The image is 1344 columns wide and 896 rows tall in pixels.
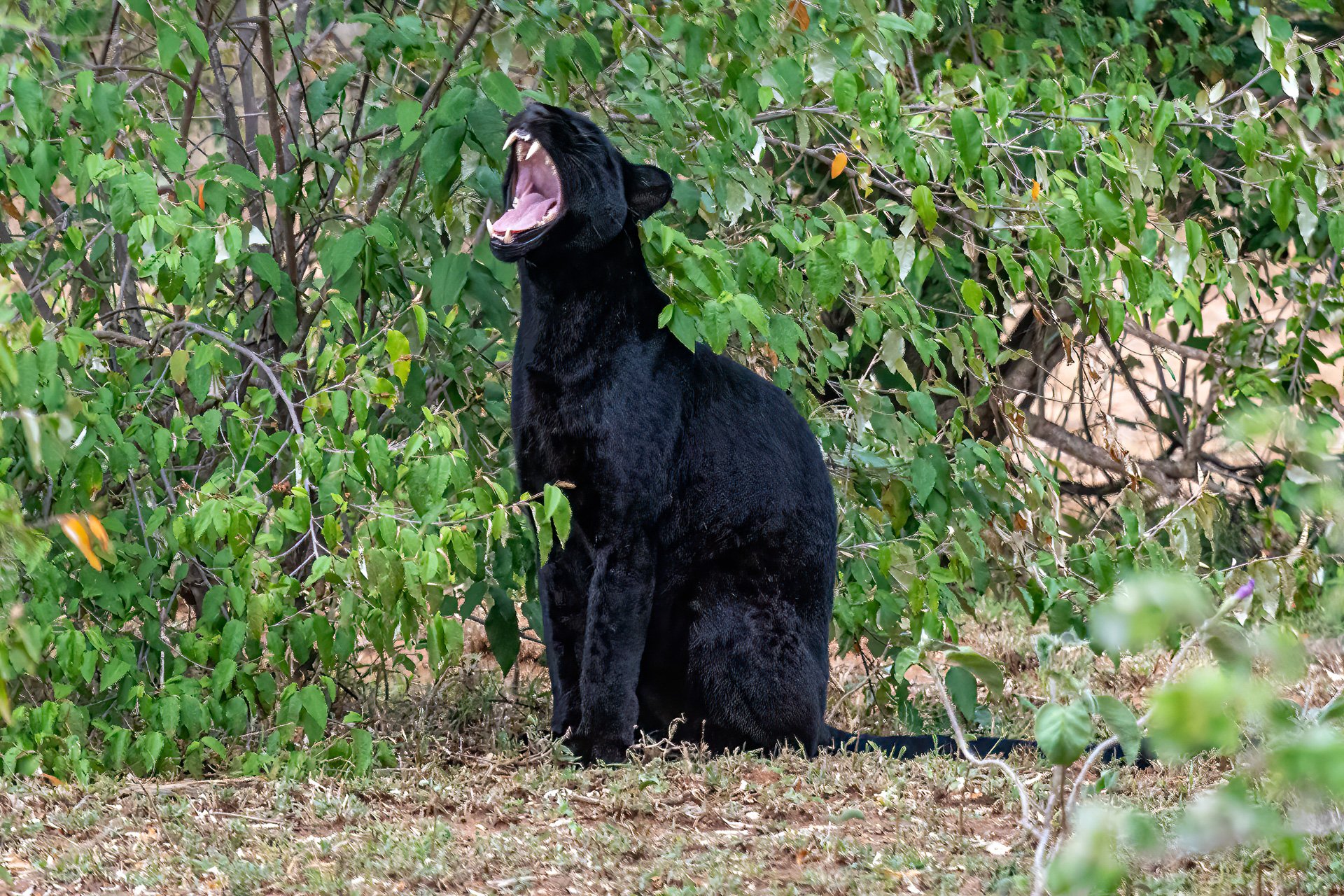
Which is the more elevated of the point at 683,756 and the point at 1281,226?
the point at 1281,226

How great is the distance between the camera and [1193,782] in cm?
349

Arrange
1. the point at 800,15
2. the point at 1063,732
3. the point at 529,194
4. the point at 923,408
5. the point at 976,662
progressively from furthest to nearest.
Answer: the point at 923,408 → the point at 800,15 → the point at 529,194 → the point at 976,662 → the point at 1063,732

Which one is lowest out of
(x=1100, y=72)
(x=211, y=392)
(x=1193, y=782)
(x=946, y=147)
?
(x=1193, y=782)

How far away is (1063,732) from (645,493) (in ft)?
5.74

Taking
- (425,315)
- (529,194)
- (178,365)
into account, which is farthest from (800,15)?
(178,365)

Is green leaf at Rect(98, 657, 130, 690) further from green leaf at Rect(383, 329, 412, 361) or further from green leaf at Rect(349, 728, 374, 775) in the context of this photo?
green leaf at Rect(383, 329, 412, 361)

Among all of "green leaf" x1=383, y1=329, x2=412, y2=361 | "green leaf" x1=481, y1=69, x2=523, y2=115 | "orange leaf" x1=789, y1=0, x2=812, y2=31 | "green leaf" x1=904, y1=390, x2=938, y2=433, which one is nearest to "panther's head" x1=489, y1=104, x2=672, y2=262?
"green leaf" x1=481, y1=69, x2=523, y2=115

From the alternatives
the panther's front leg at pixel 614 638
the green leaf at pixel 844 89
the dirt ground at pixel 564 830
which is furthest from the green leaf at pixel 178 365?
the green leaf at pixel 844 89

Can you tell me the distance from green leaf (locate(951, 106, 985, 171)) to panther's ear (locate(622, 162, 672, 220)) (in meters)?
0.80

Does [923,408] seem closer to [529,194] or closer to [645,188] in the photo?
[645,188]

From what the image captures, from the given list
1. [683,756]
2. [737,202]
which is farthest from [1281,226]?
[683,756]

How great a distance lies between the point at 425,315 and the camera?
3.56m

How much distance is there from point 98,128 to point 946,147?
246 centimetres

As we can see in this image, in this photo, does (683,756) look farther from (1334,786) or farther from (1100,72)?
(1100,72)
